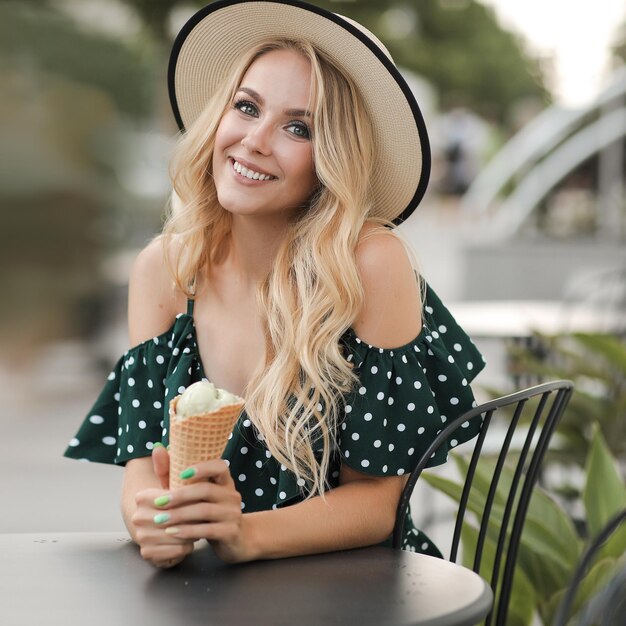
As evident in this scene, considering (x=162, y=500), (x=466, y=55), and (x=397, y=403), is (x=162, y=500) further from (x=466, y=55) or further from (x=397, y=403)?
(x=466, y=55)

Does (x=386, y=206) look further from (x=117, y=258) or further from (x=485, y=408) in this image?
(x=117, y=258)

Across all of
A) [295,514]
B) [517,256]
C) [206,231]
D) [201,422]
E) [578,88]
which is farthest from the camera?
[578,88]

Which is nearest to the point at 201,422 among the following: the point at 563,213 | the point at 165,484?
the point at 165,484

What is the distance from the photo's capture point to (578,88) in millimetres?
20391

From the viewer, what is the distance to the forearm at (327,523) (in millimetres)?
1630

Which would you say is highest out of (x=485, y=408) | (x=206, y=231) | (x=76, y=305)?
(x=206, y=231)

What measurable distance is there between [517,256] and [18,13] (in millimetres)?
4632

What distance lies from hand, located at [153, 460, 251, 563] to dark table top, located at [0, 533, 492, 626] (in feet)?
0.19

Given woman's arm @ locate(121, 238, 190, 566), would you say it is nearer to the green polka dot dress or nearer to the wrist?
the green polka dot dress

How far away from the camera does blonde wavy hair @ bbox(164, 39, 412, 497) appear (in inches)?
73.7

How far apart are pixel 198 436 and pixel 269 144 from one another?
659 millimetres

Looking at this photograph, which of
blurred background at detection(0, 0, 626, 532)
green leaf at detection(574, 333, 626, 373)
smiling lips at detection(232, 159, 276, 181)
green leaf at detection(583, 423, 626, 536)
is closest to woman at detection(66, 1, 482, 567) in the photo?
smiling lips at detection(232, 159, 276, 181)

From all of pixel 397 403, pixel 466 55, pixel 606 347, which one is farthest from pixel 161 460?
pixel 466 55

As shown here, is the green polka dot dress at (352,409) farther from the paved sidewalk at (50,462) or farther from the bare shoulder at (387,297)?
the paved sidewalk at (50,462)
